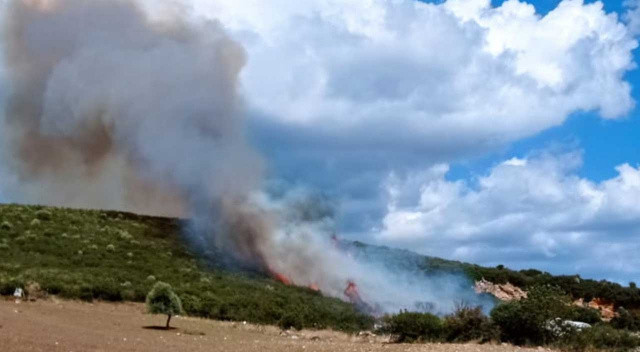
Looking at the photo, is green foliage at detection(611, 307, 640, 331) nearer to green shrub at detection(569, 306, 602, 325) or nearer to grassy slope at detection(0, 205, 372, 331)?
green shrub at detection(569, 306, 602, 325)

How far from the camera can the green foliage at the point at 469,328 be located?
25.6 m

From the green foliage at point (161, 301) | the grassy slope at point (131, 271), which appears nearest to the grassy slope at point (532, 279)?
the grassy slope at point (131, 271)

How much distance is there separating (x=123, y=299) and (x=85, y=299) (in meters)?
1.85

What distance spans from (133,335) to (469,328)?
447 inches

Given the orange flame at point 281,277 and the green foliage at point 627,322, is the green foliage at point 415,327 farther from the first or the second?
the green foliage at point 627,322

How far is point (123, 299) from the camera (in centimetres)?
3475

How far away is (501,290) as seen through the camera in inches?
2235

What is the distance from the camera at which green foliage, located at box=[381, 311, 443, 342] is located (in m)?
26.4

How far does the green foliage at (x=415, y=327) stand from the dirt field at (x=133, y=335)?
72cm

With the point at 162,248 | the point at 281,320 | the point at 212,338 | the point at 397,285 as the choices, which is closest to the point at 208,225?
the point at 162,248

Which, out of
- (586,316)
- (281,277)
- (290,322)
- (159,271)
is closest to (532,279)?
(586,316)

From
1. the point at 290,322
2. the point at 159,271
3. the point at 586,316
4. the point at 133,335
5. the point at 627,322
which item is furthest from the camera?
the point at 627,322

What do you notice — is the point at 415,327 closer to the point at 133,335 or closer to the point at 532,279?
the point at 133,335

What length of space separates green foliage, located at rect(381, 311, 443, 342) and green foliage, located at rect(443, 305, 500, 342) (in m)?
0.37
